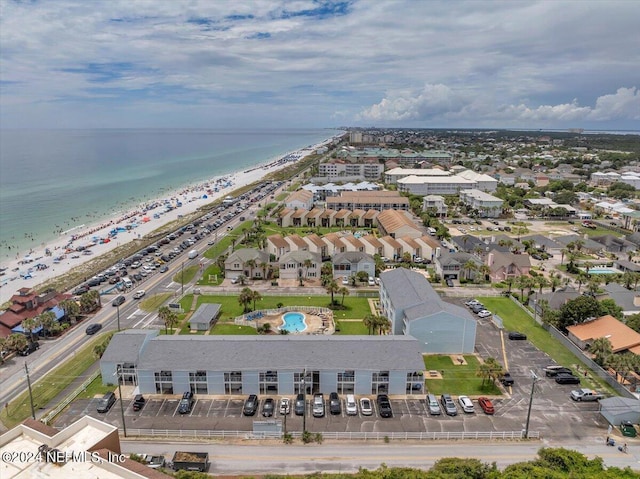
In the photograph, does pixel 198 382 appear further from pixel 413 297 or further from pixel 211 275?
pixel 211 275

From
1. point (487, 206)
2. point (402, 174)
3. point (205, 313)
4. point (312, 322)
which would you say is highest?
point (402, 174)

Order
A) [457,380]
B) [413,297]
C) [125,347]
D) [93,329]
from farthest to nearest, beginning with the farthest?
Result: [93,329], [413,297], [457,380], [125,347]

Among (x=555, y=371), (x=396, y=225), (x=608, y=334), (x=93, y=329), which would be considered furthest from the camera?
(x=396, y=225)

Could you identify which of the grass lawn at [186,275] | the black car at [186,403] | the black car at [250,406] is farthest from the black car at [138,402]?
the grass lawn at [186,275]

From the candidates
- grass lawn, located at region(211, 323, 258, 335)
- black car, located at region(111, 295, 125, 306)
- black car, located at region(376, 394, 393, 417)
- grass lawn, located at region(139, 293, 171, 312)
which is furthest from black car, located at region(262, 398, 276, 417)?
black car, located at region(111, 295, 125, 306)

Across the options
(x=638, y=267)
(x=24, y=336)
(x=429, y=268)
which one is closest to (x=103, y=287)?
(x=24, y=336)

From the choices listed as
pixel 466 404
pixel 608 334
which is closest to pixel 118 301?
pixel 466 404
